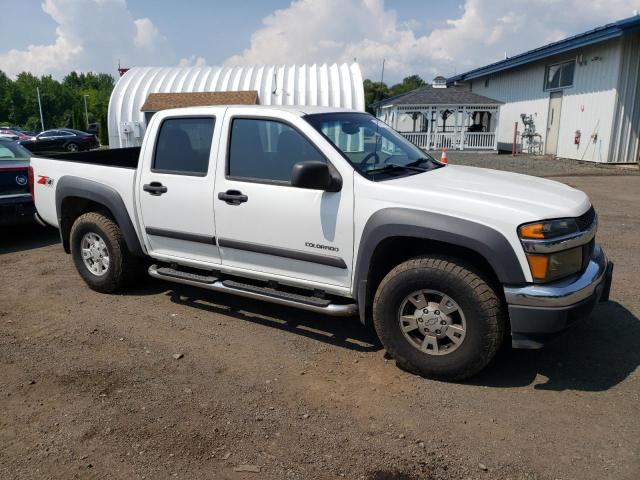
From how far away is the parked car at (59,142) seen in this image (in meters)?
31.5

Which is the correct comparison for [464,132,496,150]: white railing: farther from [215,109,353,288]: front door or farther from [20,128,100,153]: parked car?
[215,109,353,288]: front door

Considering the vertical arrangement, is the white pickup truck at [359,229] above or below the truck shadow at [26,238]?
above

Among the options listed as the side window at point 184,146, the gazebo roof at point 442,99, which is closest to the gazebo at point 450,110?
the gazebo roof at point 442,99

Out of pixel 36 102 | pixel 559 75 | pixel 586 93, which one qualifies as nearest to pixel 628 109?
pixel 586 93

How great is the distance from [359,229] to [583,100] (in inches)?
750

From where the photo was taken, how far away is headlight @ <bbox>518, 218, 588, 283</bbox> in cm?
321

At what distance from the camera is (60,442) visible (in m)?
3.04

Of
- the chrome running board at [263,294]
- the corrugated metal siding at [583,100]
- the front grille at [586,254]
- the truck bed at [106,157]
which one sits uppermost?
the corrugated metal siding at [583,100]

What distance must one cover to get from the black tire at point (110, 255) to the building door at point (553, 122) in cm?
2048

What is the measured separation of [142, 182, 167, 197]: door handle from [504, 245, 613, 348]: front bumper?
301cm

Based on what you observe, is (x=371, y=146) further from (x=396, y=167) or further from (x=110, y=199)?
(x=110, y=199)

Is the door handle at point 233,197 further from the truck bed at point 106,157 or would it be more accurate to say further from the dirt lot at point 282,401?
the truck bed at point 106,157

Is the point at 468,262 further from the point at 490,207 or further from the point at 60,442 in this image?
the point at 60,442

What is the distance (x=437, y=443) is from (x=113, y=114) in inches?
880
